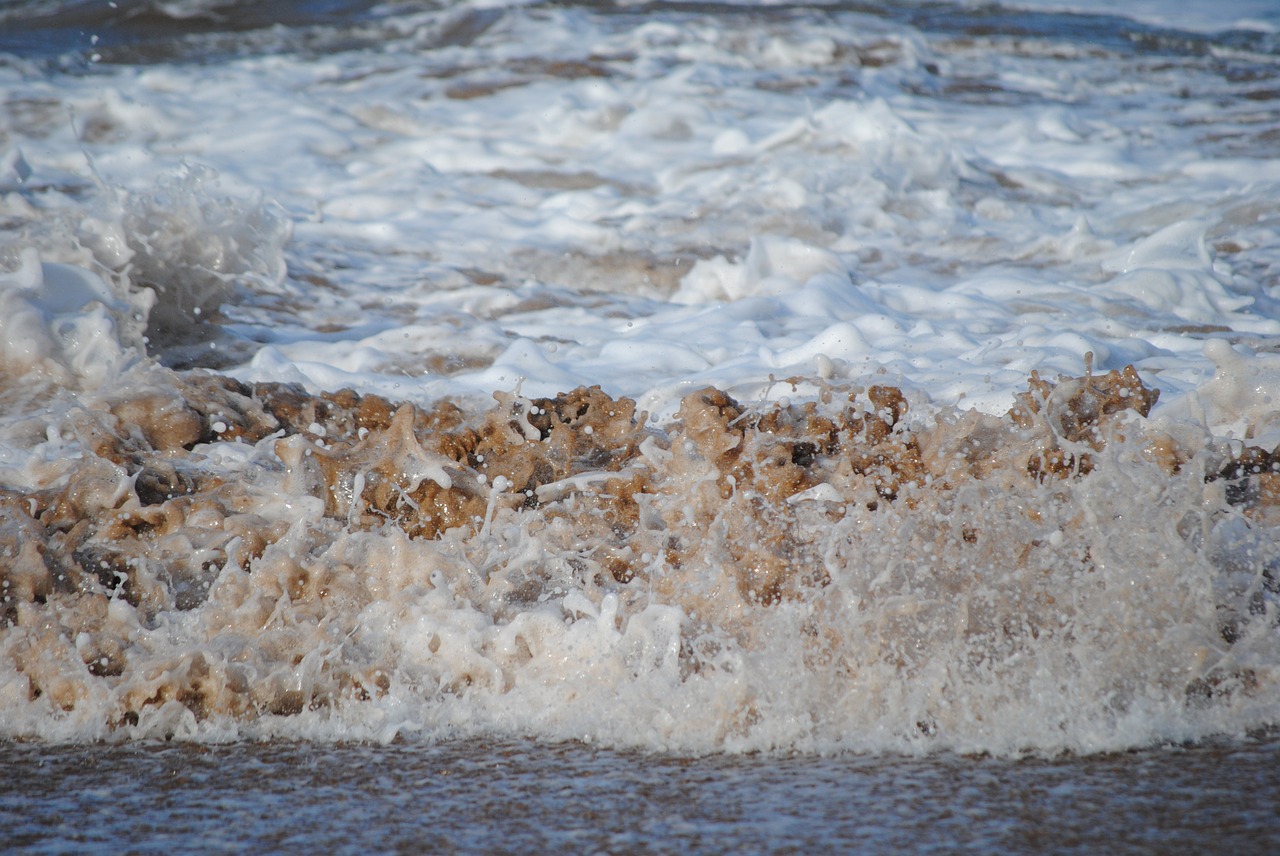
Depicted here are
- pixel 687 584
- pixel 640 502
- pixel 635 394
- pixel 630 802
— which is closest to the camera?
pixel 630 802

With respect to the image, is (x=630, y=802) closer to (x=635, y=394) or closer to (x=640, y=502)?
(x=640, y=502)

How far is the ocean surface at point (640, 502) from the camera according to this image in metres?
1.91

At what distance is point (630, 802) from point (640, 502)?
1.05 meters

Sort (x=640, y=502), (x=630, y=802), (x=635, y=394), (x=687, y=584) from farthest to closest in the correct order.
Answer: (x=635, y=394), (x=640, y=502), (x=687, y=584), (x=630, y=802)

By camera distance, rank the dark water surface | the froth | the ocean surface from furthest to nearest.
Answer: the froth, the ocean surface, the dark water surface

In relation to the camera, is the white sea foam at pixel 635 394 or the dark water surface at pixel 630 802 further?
the white sea foam at pixel 635 394

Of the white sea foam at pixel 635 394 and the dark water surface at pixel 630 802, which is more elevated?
the white sea foam at pixel 635 394

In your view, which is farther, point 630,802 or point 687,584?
point 687,584

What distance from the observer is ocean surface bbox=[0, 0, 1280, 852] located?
1.91 meters

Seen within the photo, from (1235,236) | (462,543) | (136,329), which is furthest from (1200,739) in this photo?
(1235,236)

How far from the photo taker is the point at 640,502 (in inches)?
110

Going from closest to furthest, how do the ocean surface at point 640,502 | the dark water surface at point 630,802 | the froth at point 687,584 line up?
the dark water surface at point 630,802
the ocean surface at point 640,502
the froth at point 687,584

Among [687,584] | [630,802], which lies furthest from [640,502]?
[630,802]

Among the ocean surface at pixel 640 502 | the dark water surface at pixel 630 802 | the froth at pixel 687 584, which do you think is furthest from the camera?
the froth at pixel 687 584
